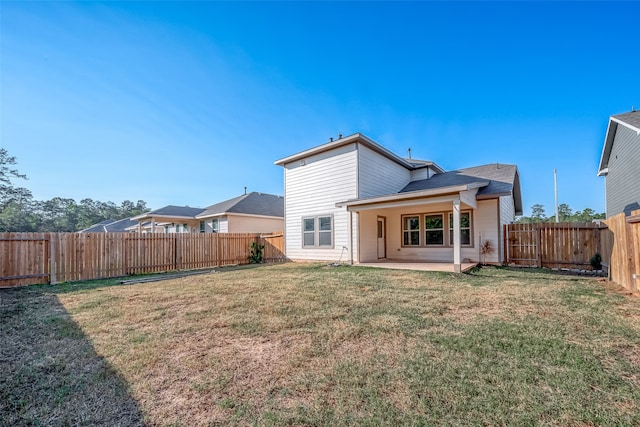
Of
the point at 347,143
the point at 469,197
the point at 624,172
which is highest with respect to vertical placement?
the point at 347,143

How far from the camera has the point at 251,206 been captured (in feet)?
67.6

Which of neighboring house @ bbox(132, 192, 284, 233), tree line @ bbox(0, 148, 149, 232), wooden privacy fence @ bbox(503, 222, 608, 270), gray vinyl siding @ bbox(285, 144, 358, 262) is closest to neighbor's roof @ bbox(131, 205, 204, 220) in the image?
neighboring house @ bbox(132, 192, 284, 233)

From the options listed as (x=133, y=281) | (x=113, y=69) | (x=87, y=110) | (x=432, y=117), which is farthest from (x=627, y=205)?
(x=87, y=110)

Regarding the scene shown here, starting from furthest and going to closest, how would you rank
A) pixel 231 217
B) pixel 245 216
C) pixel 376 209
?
1. pixel 245 216
2. pixel 231 217
3. pixel 376 209

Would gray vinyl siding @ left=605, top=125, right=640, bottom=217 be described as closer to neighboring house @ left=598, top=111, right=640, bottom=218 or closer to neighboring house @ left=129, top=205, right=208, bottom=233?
neighboring house @ left=598, top=111, right=640, bottom=218

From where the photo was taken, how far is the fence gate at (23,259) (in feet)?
25.4

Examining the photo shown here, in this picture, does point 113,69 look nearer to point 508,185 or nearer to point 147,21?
point 147,21

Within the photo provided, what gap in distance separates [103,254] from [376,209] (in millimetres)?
10444

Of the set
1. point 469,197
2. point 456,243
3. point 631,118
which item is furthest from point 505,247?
point 631,118

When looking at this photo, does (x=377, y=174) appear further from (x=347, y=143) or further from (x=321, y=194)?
(x=321, y=194)

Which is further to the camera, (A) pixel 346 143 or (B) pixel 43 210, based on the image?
(B) pixel 43 210

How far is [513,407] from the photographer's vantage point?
6.81 ft

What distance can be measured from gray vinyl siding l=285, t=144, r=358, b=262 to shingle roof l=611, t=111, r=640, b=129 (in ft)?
33.3

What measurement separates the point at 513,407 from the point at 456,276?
635cm
